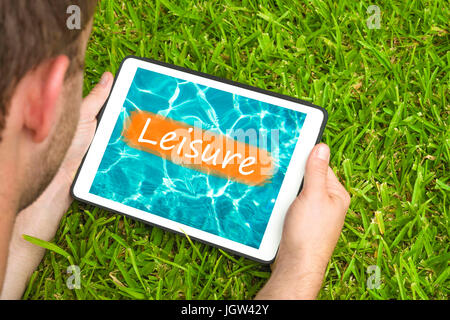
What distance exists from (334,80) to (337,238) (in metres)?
0.70

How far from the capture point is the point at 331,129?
1757 millimetres

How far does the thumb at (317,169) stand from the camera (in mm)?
1518

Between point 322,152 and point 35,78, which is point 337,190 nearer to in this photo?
point 322,152

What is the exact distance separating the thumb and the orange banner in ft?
0.47

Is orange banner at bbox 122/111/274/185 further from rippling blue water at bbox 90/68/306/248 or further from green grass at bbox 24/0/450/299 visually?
green grass at bbox 24/0/450/299

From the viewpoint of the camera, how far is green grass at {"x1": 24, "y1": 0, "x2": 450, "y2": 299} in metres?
1.59

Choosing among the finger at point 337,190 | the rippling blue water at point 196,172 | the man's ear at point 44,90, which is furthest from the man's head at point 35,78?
the finger at point 337,190

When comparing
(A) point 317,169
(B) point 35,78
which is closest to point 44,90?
(B) point 35,78

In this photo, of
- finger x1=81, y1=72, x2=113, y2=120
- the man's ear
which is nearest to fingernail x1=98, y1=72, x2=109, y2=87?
finger x1=81, y1=72, x2=113, y2=120

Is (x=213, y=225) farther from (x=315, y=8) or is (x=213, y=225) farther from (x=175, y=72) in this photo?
(x=315, y=8)

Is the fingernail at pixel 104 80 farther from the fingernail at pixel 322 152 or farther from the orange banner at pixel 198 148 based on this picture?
the fingernail at pixel 322 152

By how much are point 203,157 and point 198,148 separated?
1.7 inches
